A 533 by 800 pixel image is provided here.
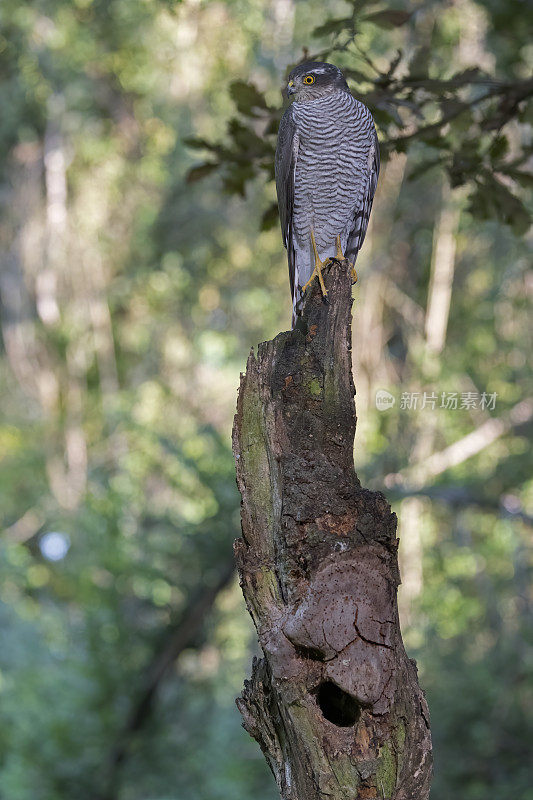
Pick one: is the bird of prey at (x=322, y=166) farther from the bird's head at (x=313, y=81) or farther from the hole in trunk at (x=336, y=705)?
the hole in trunk at (x=336, y=705)

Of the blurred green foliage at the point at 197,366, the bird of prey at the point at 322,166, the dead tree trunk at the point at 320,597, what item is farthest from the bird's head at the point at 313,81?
the dead tree trunk at the point at 320,597

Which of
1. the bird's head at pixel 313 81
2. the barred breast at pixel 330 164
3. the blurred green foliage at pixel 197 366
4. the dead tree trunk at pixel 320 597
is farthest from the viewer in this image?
the blurred green foliage at pixel 197 366

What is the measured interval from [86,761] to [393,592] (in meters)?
4.04

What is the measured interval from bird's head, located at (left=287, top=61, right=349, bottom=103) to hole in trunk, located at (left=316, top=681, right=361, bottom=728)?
2152 millimetres

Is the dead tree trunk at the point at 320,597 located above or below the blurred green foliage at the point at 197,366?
below

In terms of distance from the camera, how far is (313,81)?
3.03m

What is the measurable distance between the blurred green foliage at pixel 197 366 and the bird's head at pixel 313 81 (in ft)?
0.47

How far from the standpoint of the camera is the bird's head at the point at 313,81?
2949mm

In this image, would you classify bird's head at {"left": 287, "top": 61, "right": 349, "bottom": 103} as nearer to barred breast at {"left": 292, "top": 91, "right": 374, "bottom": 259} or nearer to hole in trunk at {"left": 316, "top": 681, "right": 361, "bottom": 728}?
barred breast at {"left": 292, "top": 91, "right": 374, "bottom": 259}

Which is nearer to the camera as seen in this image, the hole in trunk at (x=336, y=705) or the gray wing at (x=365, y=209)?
the hole in trunk at (x=336, y=705)

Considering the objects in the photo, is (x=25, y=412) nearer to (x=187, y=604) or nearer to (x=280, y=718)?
(x=187, y=604)

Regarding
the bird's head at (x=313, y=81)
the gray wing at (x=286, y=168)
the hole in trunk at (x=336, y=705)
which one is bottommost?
the hole in trunk at (x=336, y=705)

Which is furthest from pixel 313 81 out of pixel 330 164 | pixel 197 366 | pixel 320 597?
pixel 197 366

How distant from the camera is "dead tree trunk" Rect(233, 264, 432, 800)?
1.57 meters
